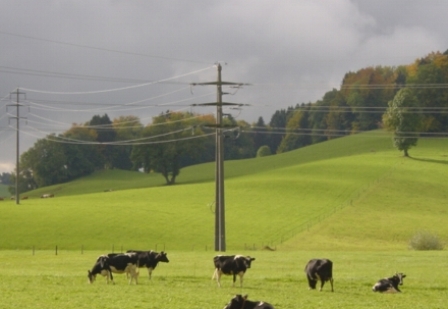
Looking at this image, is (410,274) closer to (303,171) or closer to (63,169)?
(303,171)

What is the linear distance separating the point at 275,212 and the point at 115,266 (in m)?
63.7

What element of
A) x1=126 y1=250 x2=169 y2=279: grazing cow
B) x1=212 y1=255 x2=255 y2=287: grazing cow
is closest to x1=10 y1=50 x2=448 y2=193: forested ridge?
x1=126 y1=250 x2=169 y2=279: grazing cow

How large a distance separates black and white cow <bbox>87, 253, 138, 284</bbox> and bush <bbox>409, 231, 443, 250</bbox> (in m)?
40.4

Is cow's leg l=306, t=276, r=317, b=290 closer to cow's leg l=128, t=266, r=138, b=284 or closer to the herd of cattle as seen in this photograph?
the herd of cattle

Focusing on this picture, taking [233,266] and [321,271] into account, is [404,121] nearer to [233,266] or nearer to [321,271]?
[321,271]

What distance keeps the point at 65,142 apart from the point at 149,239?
333 ft

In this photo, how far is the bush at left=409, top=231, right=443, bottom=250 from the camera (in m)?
70.9

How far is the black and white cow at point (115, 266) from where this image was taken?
117 feet

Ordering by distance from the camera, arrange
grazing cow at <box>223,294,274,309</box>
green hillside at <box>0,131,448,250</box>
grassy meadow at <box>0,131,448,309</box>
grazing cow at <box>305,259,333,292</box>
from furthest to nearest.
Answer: green hillside at <box>0,131,448,250</box> → grazing cow at <box>305,259,333,292</box> → grassy meadow at <box>0,131,448,309</box> → grazing cow at <box>223,294,274,309</box>

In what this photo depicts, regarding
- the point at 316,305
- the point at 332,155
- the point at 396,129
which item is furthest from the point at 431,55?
the point at 316,305

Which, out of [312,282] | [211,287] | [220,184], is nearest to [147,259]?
[211,287]

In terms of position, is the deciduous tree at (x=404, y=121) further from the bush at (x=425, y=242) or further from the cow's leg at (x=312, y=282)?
the cow's leg at (x=312, y=282)

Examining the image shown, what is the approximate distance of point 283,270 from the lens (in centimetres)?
4375

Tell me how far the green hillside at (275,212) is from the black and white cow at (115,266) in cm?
4193
